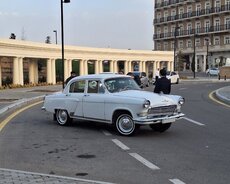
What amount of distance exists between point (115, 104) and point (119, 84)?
0.95 metres

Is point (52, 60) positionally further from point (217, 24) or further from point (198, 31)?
point (198, 31)

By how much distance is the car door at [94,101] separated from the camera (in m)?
11.7

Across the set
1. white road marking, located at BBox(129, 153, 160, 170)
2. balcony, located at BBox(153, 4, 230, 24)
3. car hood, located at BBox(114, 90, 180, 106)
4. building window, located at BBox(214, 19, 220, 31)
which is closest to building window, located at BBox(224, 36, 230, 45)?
building window, located at BBox(214, 19, 220, 31)

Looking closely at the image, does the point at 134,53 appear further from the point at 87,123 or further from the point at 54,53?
the point at 87,123

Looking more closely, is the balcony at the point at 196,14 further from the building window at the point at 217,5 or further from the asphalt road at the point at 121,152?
the asphalt road at the point at 121,152

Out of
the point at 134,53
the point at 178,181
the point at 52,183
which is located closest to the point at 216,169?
the point at 178,181

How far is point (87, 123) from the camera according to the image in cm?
1369

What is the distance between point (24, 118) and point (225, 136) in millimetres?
7314

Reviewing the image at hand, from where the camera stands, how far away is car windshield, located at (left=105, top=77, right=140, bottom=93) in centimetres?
1186

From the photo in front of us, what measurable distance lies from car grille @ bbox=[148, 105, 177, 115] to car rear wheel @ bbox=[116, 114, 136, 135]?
0.59 meters

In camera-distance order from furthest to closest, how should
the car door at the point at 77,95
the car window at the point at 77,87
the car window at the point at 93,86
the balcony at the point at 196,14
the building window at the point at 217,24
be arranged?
the building window at the point at 217,24 → the balcony at the point at 196,14 → the car window at the point at 77,87 → the car door at the point at 77,95 → the car window at the point at 93,86

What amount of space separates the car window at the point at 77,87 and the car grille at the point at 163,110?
262 centimetres

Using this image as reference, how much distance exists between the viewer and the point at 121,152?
29.5 ft

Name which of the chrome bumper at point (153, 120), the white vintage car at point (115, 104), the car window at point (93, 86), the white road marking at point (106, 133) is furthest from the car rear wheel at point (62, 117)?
the chrome bumper at point (153, 120)
